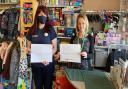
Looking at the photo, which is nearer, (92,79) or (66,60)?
(92,79)

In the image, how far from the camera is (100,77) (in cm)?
248

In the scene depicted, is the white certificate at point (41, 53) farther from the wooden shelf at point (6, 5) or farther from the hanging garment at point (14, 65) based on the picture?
the wooden shelf at point (6, 5)

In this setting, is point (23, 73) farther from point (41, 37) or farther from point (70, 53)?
point (70, 53)

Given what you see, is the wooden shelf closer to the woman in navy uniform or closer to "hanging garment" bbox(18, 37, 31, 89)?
"hanging garment" bbox(18, 37, 31, 89)

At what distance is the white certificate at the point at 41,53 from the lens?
2.89 meters

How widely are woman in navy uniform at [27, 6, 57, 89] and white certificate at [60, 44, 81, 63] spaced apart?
0.76ft

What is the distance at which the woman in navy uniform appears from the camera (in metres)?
2.91

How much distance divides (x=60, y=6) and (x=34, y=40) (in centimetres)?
206

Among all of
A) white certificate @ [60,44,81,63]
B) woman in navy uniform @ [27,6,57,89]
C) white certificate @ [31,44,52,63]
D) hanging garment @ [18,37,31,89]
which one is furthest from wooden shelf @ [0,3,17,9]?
white certificate @ [60,44,81,63]

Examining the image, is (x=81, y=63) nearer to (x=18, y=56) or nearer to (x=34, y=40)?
(x=34, y=40)

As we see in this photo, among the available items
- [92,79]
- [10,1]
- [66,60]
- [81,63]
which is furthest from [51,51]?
[10,1]

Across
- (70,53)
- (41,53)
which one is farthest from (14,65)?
(70,53)

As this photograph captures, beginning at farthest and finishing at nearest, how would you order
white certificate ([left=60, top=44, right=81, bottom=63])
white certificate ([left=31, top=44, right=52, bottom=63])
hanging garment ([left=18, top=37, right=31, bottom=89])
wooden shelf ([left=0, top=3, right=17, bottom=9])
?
wooden shelf ([left=0, top=3, right=17, bottom=9]), hanging garment ([left=18, top=37, right=31, bottom=89]), white certificate ([left=31, top=44, right=52, bottom=63]), white certificate ([left=60, top=44, right=81, bottom=63])

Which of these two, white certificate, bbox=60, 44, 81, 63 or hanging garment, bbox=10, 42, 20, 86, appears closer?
white certificate, bbox=60, 44, 81, 63
